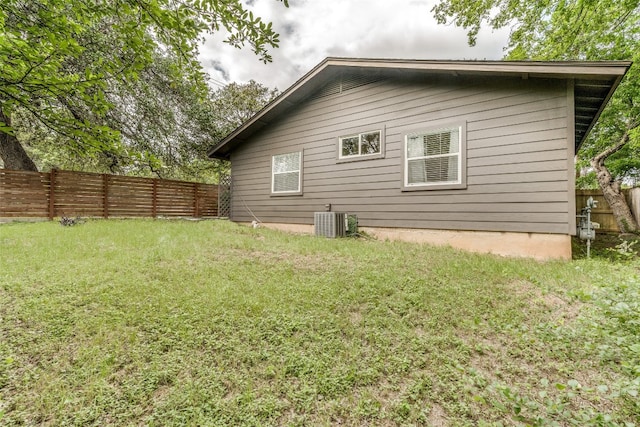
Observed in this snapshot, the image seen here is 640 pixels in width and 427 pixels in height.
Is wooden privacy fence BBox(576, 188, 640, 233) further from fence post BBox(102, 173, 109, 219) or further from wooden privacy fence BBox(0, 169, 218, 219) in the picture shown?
fence post BBox(102, 173, 109, 219)

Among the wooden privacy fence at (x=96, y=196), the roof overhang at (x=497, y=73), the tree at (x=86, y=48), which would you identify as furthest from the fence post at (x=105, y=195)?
the tree at (x=86, y=48)

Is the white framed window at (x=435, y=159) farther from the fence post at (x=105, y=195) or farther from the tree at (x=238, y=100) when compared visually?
the tree at (x=238, y=100)

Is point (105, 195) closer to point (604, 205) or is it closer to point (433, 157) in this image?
point (433, 157)

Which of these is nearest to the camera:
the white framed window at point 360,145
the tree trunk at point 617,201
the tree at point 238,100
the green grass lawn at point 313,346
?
the green grass lawn at point 313,346

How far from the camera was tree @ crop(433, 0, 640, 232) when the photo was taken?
800 centimetres

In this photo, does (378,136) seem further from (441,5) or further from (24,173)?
(24,173)

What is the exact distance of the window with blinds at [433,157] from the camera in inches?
223

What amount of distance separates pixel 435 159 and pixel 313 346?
505 cm

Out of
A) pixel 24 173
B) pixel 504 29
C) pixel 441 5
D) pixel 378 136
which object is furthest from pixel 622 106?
pixel 24 173

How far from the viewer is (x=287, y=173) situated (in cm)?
845

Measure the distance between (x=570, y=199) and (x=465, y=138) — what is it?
202cm

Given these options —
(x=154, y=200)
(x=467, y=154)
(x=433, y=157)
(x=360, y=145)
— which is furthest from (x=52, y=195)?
(x=467, y=154)

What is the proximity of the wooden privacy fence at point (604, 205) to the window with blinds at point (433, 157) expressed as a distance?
6888 mm

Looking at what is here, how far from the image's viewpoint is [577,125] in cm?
693
